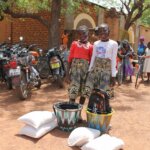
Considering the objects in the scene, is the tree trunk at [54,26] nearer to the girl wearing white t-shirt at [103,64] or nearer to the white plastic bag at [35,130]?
the girl wearing white t-shirt at [103,64]

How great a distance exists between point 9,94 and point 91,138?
4474 millimetres

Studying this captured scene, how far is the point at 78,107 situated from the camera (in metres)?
5.83

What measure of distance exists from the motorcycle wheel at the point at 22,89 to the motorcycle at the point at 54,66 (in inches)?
55.8

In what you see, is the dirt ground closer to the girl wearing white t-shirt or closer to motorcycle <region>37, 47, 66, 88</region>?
motorcycle <region>37, 47, 66, 88</region>

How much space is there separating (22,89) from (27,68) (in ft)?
2.10

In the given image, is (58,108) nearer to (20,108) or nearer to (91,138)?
(91,138)

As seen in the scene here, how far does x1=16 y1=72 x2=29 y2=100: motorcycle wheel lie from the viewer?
8.23 meters

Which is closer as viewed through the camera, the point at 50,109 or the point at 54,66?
the point at 50,109

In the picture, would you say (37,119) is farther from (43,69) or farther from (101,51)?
(43,69)

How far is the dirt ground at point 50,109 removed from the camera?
525 centimetres

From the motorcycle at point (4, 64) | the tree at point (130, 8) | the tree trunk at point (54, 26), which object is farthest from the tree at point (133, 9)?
the motorcycle at point (4, 64)

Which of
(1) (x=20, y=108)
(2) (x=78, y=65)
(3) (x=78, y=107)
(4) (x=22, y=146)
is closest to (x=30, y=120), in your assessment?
(4) (x=22, y=146)

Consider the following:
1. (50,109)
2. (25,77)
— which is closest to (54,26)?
(25,77)

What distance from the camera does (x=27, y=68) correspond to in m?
8.67
